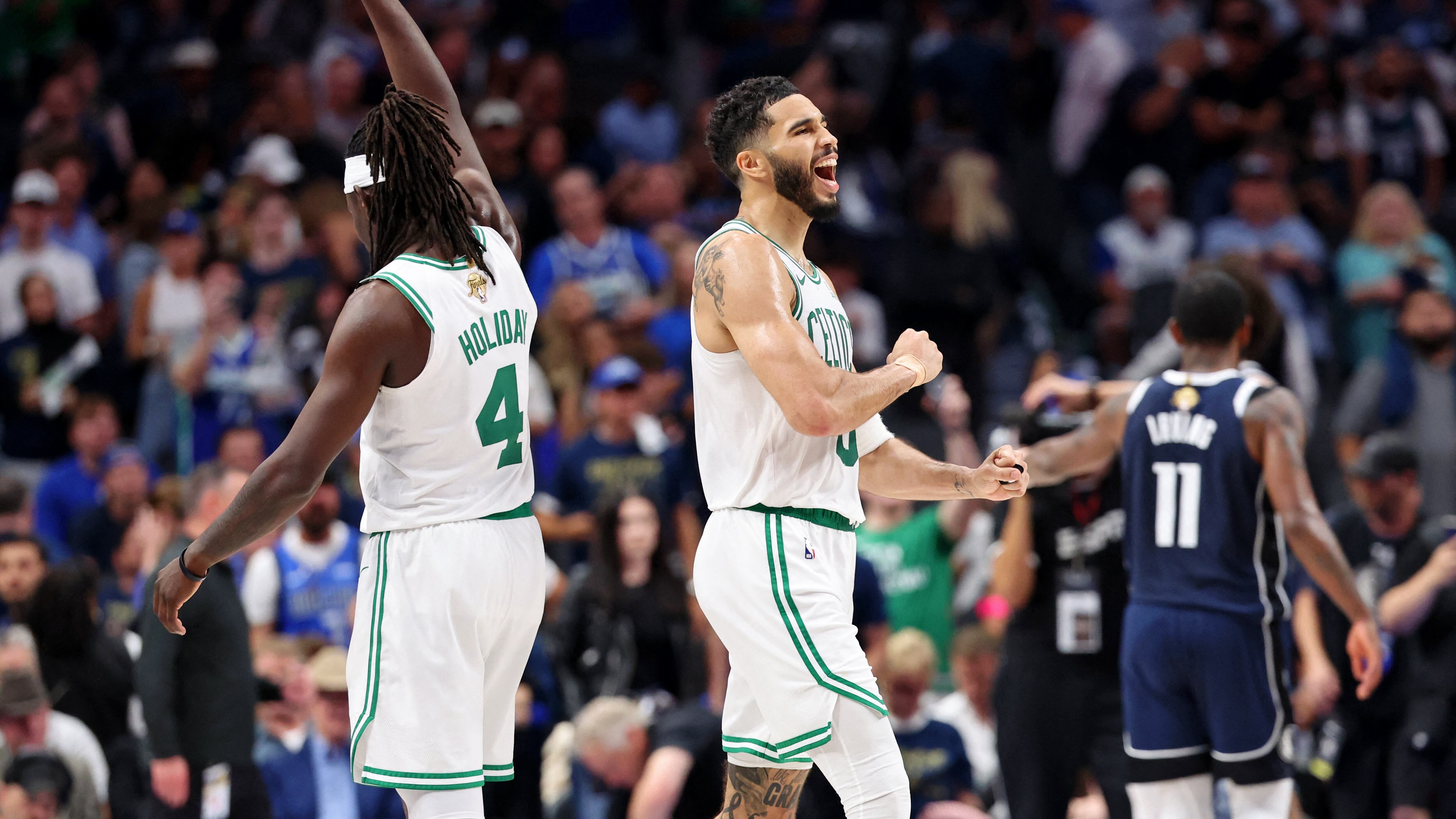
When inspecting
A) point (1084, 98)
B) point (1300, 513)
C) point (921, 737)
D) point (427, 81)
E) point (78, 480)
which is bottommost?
point (921, 737)

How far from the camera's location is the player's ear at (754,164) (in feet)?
15.8

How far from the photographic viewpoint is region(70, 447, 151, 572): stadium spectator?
1051 cm

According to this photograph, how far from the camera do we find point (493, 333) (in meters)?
4.63

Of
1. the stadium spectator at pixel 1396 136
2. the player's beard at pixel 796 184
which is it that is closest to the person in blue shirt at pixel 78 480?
the player's beard at pixel 796 184

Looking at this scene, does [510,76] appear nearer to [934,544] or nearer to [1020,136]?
[1020,136]

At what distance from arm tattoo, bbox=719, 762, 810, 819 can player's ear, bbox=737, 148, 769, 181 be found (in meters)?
1.73

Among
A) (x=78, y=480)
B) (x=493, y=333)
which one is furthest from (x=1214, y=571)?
(x=78, y=480)

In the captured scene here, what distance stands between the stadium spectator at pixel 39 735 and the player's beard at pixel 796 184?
5.04 m

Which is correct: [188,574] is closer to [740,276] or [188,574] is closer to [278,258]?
[740,276]

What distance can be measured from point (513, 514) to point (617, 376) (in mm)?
5294

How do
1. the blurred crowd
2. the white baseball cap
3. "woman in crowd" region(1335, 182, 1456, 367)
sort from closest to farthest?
the blurred crowd → the white baseball cap → "woman in crowd" region(1335, 182, 1456, 367)

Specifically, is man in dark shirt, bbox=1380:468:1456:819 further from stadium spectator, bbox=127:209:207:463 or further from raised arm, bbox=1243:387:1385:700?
stadium spectator, bbox=127:209:207:463

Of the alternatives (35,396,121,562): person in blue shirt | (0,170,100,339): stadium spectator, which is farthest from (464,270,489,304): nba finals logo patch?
(0,170,100,339): stadium spectator

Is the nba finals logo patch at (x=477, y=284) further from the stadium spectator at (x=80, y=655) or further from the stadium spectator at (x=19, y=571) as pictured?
the stadium spectator at (x=19, y=571)
